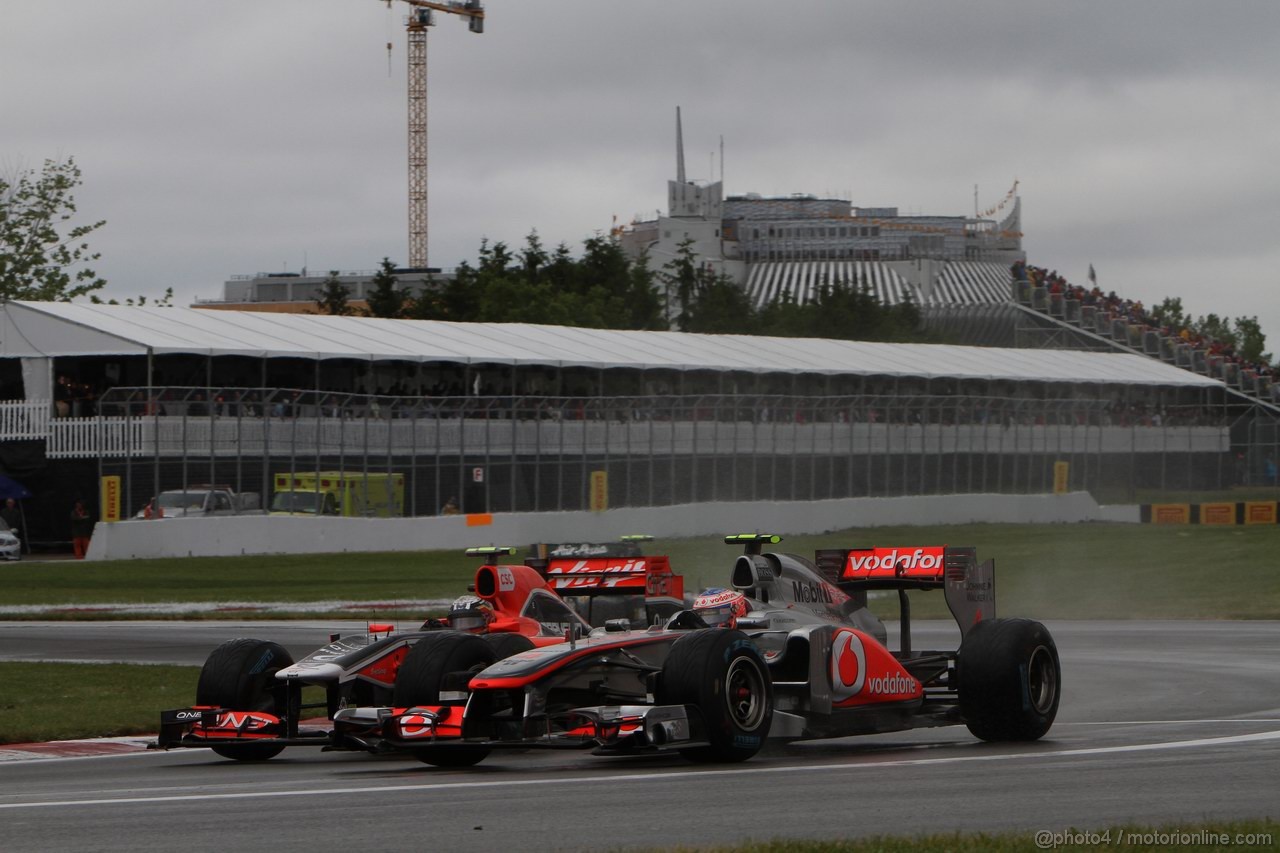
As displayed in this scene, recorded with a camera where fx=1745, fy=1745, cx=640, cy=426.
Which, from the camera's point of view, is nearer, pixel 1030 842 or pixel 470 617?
pixel 1030 842

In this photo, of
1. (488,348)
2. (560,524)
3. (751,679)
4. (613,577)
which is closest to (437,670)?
(751,679)

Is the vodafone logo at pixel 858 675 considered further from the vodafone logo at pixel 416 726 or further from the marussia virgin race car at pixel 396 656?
the vodafone logo at pixel 416 726

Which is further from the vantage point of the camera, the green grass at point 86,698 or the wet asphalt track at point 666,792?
the green grass at point 86,698

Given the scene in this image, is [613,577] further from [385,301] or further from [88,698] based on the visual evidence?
[385,301]

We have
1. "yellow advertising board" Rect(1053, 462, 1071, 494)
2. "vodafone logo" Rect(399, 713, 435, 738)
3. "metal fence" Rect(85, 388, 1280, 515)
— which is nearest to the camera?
"vodafone logo" Rect(399, 713, 435, 738)

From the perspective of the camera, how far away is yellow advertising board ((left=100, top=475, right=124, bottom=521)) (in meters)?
41.6

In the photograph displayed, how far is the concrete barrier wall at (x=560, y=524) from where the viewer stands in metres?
41.7

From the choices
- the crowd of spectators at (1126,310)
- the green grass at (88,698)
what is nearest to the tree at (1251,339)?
the crowd of spectators at (1126,310)

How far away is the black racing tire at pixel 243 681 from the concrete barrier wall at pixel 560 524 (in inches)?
1187

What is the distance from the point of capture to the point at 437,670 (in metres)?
11.6

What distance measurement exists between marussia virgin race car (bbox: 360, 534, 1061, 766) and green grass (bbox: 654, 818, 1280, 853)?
2.82 metres

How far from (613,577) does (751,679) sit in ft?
11.4

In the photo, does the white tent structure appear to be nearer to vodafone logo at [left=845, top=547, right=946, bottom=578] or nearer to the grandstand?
the grandstand

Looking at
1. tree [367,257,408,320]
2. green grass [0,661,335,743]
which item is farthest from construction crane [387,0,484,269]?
green grass [0,661,335,743]
